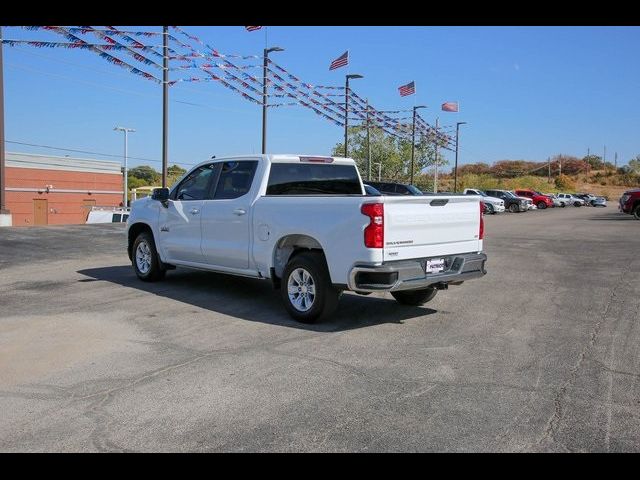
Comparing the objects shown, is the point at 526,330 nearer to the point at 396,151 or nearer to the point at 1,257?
the point at 1,257

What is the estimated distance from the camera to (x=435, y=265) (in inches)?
272

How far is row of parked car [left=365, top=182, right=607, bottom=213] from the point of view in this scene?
25812 mm

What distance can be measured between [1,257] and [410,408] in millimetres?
10954

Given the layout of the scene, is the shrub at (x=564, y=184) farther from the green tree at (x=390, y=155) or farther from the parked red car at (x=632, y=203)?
the parked red car at (x=632, y=203)

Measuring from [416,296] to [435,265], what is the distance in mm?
1199

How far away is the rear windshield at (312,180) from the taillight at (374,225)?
1957 mm

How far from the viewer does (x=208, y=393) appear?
4680 millimetres


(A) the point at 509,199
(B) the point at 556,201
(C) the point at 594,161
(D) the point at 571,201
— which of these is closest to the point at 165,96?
(A) the point at 509,199

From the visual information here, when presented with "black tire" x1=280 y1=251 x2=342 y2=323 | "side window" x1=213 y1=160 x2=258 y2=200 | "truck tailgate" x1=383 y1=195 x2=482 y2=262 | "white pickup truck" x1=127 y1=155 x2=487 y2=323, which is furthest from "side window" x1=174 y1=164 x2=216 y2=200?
"truck tailgate" x1=383 y1=195 x2=482 y2=262

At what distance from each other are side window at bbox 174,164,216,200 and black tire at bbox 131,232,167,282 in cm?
98

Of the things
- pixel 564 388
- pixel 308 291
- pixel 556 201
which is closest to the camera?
pixel 564 388

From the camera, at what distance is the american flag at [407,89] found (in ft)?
143

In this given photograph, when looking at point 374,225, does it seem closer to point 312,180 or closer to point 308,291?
point 308,291

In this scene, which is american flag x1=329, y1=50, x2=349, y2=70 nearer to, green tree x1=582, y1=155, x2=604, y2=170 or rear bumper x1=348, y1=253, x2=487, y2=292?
rear bumper x1=348, y1=253, x2=487, y2=292
